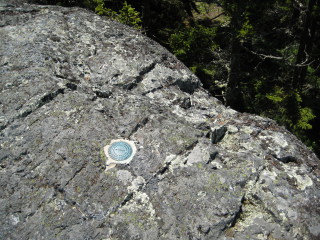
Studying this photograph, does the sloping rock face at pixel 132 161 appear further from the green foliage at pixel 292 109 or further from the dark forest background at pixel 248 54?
the green foliage at pixel 292 109

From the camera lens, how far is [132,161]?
3018mm

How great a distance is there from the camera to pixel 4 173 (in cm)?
276

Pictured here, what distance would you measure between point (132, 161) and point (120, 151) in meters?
0.17

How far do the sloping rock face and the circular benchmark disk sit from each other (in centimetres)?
9

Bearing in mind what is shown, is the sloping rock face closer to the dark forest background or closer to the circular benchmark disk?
the circular benchmark disk

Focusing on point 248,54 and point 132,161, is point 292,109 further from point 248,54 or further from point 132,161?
point 248,54

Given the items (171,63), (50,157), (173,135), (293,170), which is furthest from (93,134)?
(293,170)

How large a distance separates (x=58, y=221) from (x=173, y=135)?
149 centimetres

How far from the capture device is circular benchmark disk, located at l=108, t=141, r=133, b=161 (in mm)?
2986

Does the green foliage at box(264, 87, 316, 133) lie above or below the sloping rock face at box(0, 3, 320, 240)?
below

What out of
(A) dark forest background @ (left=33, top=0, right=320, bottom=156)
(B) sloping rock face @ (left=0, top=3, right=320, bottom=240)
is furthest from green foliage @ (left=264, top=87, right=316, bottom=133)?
(B) sloping rock face @ (left=0, top=3, right=320, bottom=240)

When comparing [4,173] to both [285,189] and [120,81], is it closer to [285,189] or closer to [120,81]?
[120,81]

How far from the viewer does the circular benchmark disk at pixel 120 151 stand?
2.99 metres

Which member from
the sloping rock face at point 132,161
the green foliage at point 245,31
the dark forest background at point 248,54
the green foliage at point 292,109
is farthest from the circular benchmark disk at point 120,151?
the green foliage at point 245,31
